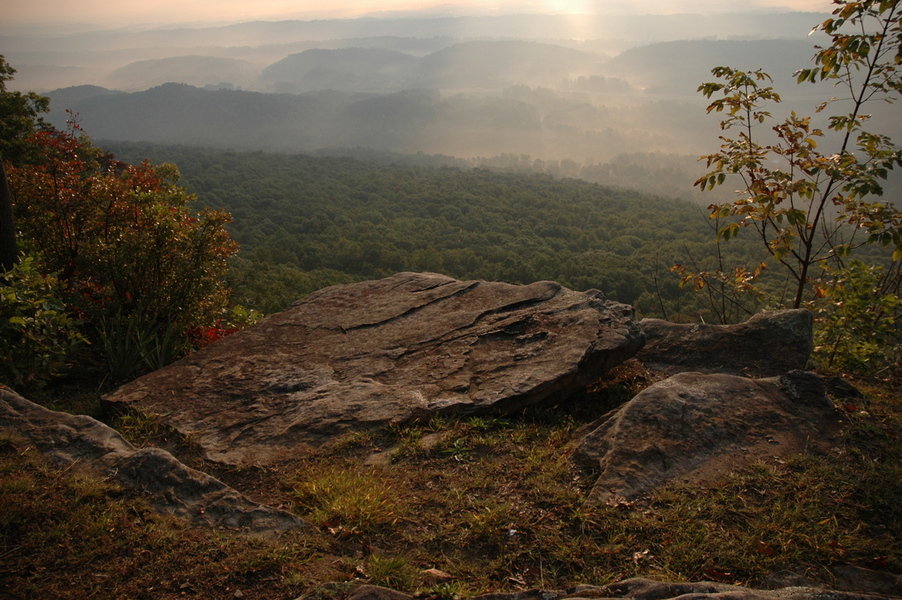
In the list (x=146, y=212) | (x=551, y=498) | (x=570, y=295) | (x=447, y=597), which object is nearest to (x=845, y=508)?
(x=551, y=498)

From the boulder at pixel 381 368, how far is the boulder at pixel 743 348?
763 mm

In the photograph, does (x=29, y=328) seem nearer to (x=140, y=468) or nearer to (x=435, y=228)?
(x=140, y=468)

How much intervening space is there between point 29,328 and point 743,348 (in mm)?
7223

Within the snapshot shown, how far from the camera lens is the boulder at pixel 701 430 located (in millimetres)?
3742

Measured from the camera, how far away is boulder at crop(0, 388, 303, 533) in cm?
346

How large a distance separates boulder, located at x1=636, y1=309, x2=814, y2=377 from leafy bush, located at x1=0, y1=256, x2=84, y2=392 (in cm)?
612

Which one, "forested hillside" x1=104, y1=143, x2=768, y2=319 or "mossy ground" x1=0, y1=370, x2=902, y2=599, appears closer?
"mossy ground" x1=0, y1=370, x2=902, y2=599

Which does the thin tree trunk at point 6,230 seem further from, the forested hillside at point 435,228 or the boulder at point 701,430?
the forested hillside at point 435,228

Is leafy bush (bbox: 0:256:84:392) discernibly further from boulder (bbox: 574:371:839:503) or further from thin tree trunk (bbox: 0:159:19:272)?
boulder (bbox: 574:371:839:503)

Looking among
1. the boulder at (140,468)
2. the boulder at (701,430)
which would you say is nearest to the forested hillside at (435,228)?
the boulder at (701,430)

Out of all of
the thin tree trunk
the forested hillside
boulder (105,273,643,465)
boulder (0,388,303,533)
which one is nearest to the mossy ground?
boulder (0,388,303,533)

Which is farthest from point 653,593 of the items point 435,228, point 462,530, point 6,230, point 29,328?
point 435,228

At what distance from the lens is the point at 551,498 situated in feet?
12.0

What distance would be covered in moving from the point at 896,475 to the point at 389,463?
3.45 meters
